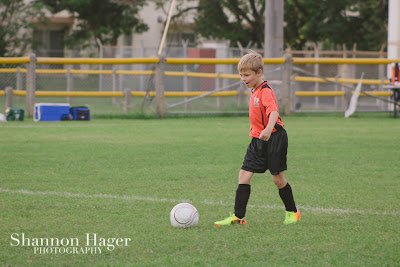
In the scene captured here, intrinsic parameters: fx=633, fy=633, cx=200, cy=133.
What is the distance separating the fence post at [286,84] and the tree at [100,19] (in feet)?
75.4

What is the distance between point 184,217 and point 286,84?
13278 mm

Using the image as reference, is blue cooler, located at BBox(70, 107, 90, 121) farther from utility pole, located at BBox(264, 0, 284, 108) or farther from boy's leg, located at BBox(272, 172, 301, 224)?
boy's leg, located at BBox(272, 172, 301, 224)

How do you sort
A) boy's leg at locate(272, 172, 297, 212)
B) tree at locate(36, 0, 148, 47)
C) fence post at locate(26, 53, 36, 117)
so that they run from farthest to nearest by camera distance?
tree at locate(36, 0, 148, 47) → fence post at locate(26, 53, 36, 117) → boy's leg at locate(272, 172, 297, 212)

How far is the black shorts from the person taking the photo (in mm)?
5160

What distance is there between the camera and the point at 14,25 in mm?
35906

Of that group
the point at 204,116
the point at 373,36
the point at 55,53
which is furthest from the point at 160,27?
the point at 204,116

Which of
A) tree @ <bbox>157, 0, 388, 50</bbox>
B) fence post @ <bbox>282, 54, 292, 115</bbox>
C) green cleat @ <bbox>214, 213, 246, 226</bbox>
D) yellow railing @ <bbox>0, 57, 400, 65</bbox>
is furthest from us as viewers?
tree @ <bbox>157, 0, 388, 50</bbox>

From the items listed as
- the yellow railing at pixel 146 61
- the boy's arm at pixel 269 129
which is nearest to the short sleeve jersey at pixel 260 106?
the boy's arm at pixel 269 129

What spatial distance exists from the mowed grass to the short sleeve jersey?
784 mm

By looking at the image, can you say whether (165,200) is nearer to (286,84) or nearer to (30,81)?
(30,81)

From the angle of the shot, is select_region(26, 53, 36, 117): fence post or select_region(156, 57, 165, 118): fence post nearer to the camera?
select_region(26, 53, 36, 117): fence post

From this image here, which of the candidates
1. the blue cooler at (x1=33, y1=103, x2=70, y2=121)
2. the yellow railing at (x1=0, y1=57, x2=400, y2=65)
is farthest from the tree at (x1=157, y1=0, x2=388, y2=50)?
the blue cooler at (x1=33, y1=103, x2=70, y2=121)

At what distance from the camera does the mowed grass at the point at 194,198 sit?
4.29m

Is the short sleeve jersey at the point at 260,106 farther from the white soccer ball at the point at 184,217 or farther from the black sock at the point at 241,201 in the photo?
the white soccer ball at the point at 184,217
